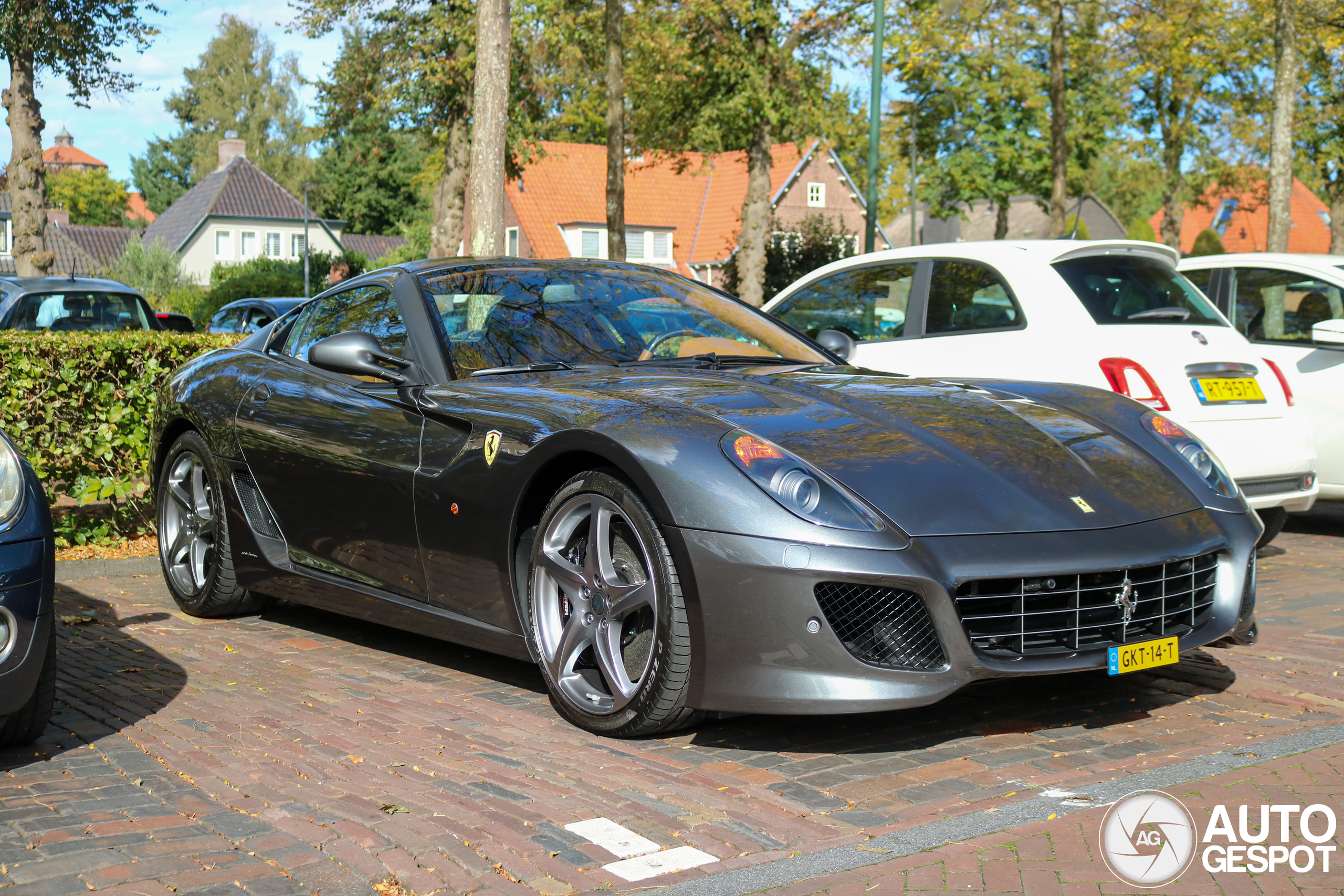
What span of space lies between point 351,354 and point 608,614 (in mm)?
1411

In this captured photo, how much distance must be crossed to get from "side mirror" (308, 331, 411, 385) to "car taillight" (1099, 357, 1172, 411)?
363 cm

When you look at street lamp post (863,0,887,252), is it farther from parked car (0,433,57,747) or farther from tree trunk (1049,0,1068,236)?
parked car (0,433,57,747)

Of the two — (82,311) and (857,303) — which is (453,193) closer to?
(82,311)

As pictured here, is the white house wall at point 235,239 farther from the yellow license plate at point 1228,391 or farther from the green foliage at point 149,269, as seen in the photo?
the yellow license plate at point 1228,391

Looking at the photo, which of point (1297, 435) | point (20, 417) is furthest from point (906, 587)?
point (20, 417)

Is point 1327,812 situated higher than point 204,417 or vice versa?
point 204,417

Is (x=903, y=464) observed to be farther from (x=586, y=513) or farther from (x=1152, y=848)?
(x=1152, y=848)

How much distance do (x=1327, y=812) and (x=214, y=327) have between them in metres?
22.1

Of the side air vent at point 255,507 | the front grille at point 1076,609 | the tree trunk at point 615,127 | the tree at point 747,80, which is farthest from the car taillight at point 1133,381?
the tree at point 747,80

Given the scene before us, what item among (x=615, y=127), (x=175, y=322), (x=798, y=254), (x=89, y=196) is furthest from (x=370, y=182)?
(x=615, y=127)

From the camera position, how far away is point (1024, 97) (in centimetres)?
3722

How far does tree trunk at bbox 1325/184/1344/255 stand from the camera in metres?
40.1

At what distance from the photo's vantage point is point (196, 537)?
246 inches

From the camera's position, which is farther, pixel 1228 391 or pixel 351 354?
pixel 1228 391
